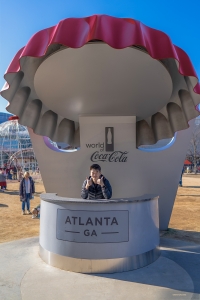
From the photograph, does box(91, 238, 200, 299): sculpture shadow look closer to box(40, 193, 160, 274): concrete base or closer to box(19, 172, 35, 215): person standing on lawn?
box(40, 193, 160, 274): concrete base

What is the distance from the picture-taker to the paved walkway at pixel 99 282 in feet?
13.3

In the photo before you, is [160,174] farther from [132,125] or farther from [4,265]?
[4,265]

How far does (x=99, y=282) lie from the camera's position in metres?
4.56

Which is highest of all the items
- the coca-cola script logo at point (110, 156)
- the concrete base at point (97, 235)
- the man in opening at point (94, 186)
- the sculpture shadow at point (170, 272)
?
the coca-cola script logo at point (110, 156)

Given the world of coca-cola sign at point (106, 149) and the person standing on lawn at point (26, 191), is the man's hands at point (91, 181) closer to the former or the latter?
the world of coca-cola sign at point (106, 149)

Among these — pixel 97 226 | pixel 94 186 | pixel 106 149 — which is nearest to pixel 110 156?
pixel 106 149

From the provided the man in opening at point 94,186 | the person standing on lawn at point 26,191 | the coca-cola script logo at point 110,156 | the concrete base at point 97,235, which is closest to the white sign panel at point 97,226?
the concrete base at point 97,235

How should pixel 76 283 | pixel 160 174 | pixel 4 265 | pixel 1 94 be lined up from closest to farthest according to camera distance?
pixel 76 283, pixel 4 265, pixel 1 94, pixel 160 174

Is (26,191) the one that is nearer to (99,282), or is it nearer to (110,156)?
(110,156)

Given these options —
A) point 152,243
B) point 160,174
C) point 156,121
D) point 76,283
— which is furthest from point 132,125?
point 76,283

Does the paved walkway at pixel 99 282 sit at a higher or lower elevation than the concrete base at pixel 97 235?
lower

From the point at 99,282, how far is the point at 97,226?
3.09 feet

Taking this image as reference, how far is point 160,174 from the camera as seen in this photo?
802 cm

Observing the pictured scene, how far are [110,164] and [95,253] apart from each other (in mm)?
3508
